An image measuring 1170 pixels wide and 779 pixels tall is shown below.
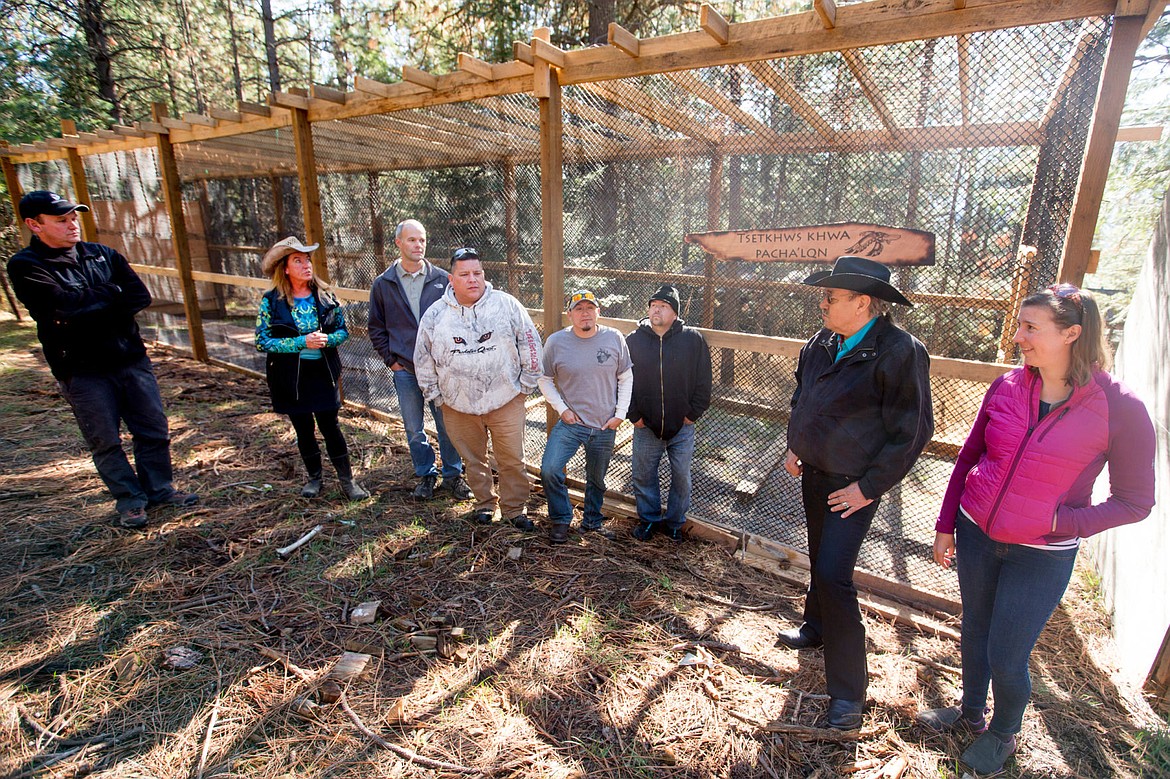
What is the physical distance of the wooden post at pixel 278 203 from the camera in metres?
7.04

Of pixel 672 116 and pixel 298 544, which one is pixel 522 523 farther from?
pixel 672 116

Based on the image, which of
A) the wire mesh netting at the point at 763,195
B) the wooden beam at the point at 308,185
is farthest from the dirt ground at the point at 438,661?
the wooden beam at the point at 308,185

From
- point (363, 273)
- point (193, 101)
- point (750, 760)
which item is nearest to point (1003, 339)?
point (750, 760)

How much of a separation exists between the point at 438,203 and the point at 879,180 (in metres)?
3.86

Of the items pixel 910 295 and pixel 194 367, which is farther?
pixel 194 367

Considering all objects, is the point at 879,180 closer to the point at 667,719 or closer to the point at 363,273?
the point at 667,719

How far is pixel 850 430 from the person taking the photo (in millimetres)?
2316

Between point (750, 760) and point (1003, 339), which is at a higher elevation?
point (1003, 339)

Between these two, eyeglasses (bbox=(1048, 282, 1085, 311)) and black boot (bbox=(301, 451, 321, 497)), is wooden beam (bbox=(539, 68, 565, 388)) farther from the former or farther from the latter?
eyeglasses (bbox=(1048, 282, 1085, 311))

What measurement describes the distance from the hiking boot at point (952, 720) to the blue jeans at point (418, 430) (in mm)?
3403

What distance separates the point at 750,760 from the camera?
2.38 meters

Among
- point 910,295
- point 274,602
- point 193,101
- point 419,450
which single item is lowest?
point 274,602

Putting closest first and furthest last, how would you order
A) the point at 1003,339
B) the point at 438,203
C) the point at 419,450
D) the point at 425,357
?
the point at 1003,339, the point at 425,357, the point at 419,450, the point at 438,203

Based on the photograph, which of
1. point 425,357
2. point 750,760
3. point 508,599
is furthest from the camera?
point 425,357
